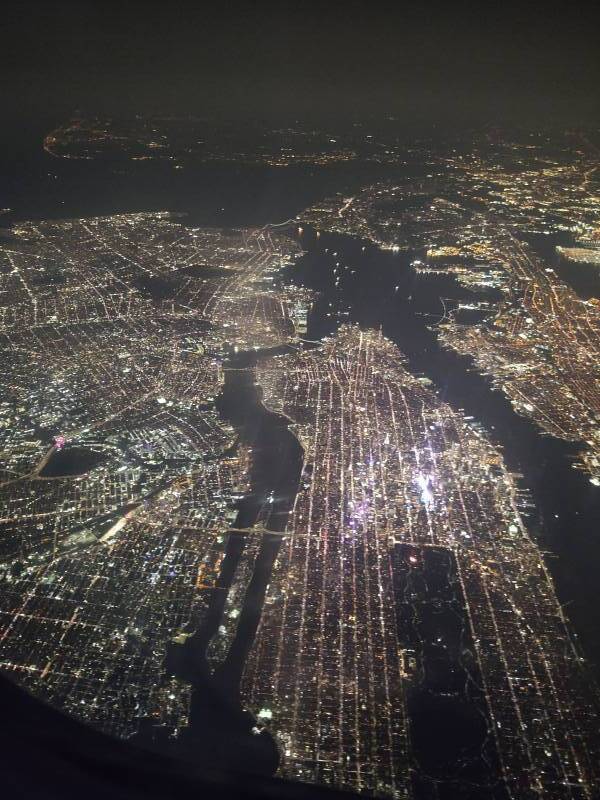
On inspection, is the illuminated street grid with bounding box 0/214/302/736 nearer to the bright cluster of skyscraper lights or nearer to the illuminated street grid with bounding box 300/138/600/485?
the bright cluster of skyscraper lights

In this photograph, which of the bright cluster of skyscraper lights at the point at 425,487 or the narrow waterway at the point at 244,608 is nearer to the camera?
the narrow waterway at the point at 244,608

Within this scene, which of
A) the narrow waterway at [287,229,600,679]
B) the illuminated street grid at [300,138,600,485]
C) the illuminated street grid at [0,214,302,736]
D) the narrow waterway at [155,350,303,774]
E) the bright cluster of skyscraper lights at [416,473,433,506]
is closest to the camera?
the narrow waterway at [155,350,303,774]

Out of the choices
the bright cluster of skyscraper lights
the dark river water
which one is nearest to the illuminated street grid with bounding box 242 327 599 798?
the bright cluster of skyscraper lights

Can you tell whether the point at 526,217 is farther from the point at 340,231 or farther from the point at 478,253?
the point at 340,231

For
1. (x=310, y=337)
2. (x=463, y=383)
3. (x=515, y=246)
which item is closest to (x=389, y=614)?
(x=463, y=383)

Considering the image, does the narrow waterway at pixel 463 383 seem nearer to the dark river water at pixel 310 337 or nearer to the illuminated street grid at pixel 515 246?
the dark river water at pixel 310 337

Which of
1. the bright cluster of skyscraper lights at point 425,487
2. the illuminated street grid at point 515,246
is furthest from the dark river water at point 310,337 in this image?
the bright cluster of skyscraper lights at point 425,487

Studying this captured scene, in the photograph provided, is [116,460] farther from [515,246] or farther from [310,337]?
[515,246]
